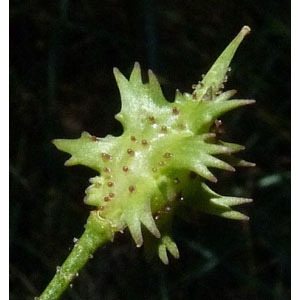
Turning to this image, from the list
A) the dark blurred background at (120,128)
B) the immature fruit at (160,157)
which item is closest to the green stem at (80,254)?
the immature fruit at (160,157)

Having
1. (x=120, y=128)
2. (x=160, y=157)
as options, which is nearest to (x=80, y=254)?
(x=160, y=157)

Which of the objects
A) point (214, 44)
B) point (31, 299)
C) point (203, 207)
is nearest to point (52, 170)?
point (31, 299)

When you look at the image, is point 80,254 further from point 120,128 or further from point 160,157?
point 120,128

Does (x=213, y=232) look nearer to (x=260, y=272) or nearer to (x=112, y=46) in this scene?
(x=260, y=272)

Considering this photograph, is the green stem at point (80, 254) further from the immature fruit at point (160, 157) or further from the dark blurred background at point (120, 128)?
the dark blurred background at point (120, 128)

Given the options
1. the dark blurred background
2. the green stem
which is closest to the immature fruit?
the green stem
